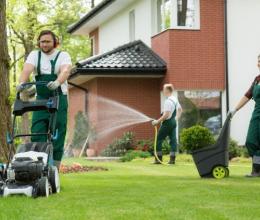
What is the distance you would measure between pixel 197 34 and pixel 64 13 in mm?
18357

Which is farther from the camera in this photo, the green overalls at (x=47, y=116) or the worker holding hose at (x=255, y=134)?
the worker holding hose at (x=255, y=134)

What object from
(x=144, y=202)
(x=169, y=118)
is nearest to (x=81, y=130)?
(x=169, y=118)

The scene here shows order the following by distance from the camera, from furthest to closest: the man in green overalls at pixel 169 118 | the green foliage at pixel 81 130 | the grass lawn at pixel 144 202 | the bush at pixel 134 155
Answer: the green foliage at pixel 81 130, the bush at pixel 134 155, the man in green overalls at pixel 169 118, the grass lawn at pixel 144 202

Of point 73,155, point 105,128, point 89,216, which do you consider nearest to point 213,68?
point 105,128

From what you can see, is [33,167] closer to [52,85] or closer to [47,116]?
[52,85]

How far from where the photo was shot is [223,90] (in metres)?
22.4

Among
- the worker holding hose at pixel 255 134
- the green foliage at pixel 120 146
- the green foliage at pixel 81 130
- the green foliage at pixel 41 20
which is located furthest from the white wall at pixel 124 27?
the worker holding hose at pixel 255 134

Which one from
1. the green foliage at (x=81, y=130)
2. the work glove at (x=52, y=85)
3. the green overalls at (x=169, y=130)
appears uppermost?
the work glove at (x=52, y=85)

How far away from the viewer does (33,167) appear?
24.3ft

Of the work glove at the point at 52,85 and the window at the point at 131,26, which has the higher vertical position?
the window at the point at 131,26

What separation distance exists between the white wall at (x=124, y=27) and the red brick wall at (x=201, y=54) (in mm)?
2271

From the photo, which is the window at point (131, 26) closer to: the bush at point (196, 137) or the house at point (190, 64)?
the house at point (190, 64)

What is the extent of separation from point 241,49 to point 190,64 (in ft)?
5.58

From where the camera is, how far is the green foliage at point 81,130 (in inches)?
976
